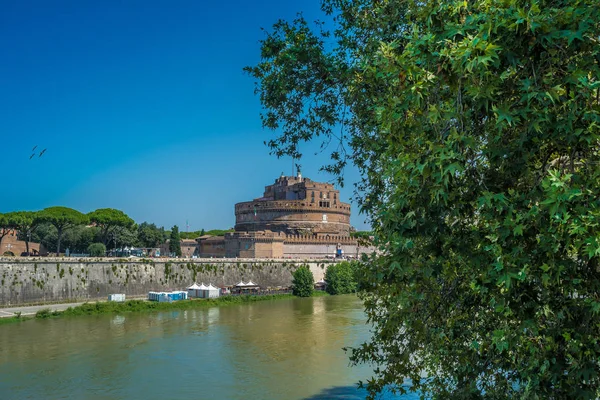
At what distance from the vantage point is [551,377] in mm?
3035

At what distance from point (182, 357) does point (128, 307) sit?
11.0 meters

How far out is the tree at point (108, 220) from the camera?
39.2 meters

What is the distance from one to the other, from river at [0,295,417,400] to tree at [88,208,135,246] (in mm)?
18057

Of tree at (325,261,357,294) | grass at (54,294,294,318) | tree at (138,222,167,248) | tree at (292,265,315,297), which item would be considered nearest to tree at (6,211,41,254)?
tree at (138,222,167,248)

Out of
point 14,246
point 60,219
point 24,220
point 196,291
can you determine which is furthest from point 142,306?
point 14,246

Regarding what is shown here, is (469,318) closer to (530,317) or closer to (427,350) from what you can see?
(427,350)

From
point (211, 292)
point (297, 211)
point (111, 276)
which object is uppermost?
point (297, 211)

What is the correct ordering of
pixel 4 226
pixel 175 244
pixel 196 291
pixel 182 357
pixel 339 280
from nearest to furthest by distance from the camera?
pixel 182 357 → pixel 196 291 → pixel 339 280 → pixel 4 226 → pixel 175 244

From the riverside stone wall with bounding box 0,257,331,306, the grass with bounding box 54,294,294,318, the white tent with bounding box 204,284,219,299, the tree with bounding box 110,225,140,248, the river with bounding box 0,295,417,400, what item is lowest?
the river with bounding box 0,295,417,400

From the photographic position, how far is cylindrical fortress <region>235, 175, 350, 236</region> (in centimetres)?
→ 4659

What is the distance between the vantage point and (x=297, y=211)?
46875 mm

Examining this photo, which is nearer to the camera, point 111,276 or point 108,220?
point 111,276

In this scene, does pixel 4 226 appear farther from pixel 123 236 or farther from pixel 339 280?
pixel 339 280

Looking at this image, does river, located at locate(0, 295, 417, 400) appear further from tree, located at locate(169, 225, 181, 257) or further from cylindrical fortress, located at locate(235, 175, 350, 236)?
tree, located at locate(169, 225, 181, 257)
